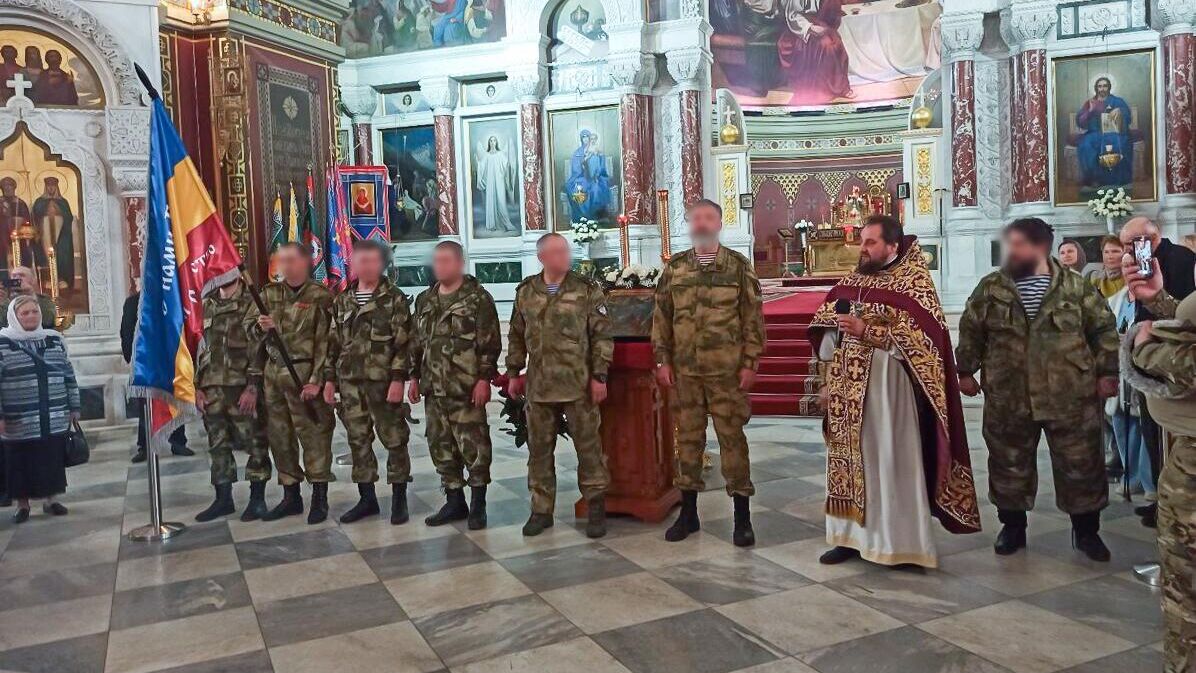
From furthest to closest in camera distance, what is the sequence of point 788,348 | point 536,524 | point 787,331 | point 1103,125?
point 1103,125
point 787,331
point 788,348
point 536,524

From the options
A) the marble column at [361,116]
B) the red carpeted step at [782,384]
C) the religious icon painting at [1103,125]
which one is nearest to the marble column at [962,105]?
the religious icon painting at [1103,125]

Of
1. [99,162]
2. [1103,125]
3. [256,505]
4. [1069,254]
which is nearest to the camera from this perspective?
[256,505]

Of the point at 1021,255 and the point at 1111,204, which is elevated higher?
the point at 1111,204

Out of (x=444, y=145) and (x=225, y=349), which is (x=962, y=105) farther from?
(x=225, y=349)

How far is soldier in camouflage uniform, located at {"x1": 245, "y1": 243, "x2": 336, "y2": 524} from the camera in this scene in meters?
6.14

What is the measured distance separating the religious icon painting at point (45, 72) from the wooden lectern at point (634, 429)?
755 centimetres

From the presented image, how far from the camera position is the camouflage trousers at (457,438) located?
5.83 metres

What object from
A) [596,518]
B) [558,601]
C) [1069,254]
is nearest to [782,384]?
[1069,254]

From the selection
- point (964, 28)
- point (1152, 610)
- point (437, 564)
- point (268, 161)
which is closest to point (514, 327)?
point (437, 564)

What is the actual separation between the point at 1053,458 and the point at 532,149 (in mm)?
14524

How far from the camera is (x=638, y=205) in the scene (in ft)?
58.2

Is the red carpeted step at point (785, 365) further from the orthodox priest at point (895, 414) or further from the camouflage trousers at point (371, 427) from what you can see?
the orthodox priest at point (895, 414)

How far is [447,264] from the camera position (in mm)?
5809

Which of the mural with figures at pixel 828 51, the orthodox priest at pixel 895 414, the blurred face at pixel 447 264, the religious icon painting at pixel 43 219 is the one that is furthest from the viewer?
the mural with figures at pixel 828 51
